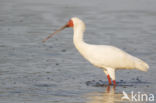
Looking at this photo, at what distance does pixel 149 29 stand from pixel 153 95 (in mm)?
7708

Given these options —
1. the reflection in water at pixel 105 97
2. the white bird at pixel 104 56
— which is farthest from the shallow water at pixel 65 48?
the white bird at pixel 104 56

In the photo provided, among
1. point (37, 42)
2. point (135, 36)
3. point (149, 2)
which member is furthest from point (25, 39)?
point (149, 2)

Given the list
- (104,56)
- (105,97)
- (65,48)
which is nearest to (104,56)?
(104,56)

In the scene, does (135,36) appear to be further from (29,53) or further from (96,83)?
(96,83)

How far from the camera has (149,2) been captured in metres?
23.6

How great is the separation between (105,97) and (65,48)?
468 centimetres

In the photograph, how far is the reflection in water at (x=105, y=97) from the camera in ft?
33.0

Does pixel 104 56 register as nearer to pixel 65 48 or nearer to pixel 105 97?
pixel 105 97

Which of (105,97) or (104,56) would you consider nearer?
(105,97)

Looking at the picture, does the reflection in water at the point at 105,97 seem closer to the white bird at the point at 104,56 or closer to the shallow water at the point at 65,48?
the shallow water at the point at 65,48

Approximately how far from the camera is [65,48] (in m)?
14.9

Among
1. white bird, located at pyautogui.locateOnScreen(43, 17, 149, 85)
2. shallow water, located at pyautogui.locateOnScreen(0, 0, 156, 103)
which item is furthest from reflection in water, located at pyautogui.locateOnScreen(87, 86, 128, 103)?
white bird, located at pyautogui.locateOnScreen(43, 17, 149, 85)

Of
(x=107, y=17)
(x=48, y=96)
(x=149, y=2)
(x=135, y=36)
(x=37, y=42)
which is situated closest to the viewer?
(x=48, y=96)

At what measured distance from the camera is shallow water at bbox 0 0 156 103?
10.7m
